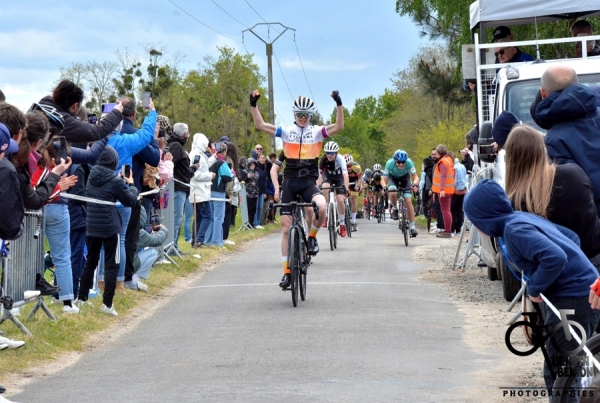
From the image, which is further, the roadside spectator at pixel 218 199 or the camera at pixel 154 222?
the roadside spectator at pixel 218 199

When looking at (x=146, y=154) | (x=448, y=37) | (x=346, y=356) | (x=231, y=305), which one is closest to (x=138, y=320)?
(x=231, y=305)

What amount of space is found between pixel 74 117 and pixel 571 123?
17.8 feet

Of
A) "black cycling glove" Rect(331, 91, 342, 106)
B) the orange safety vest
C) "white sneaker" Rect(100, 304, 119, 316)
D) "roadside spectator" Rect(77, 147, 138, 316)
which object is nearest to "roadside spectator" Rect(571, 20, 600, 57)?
"black cycling glove" Rect(331, 91, 342, 106)

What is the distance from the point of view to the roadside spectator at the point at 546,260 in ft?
18.4

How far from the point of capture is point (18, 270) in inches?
400

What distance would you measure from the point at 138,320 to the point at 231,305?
1345mm

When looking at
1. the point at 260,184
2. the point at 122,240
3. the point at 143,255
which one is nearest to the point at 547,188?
the point at 122,240

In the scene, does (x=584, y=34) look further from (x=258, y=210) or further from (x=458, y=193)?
(x=258, y=210)

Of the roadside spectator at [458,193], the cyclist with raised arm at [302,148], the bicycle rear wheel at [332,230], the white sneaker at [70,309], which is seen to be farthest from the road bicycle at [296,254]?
the roadside spectator at [458,193]

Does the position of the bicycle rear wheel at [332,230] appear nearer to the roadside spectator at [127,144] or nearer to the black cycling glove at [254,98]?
the black cycling glove at [254,98]

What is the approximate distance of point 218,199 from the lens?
2148 centimetres

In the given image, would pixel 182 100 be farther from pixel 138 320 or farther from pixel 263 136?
pixel 138 320

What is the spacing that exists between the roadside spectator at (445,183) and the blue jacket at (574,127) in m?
18.8

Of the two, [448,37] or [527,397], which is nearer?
[527,397]
